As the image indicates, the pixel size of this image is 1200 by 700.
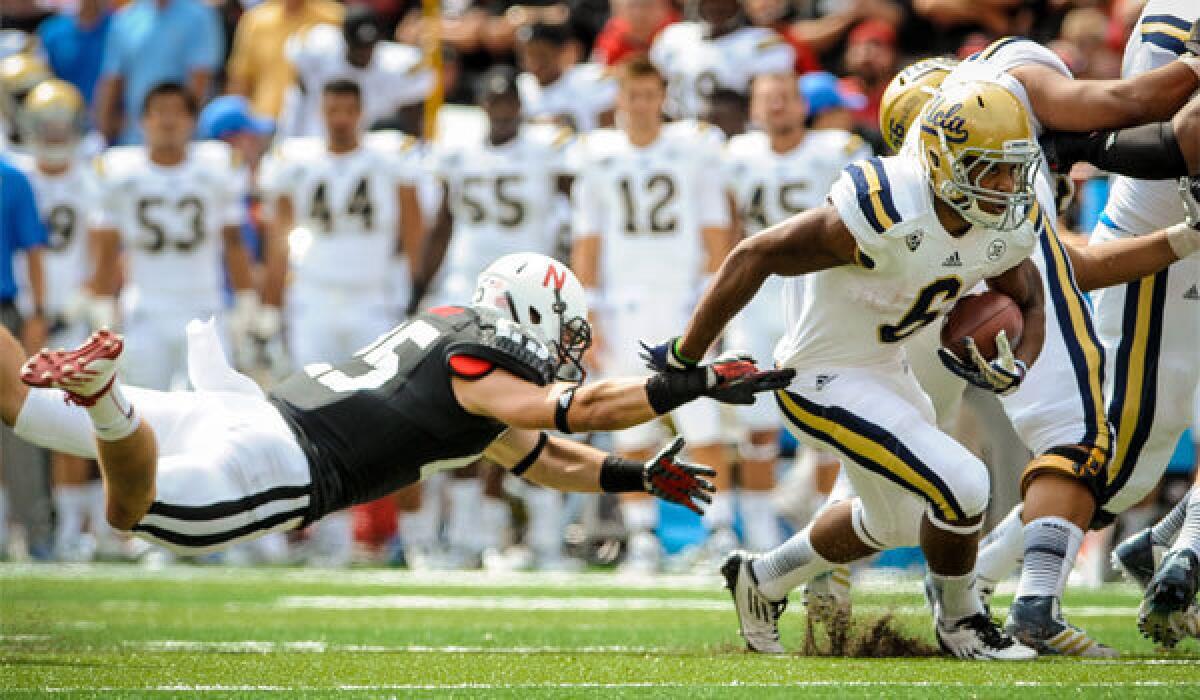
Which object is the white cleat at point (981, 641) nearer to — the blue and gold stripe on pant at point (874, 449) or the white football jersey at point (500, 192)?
the blue and gold stripe on pant at point (874, 449)

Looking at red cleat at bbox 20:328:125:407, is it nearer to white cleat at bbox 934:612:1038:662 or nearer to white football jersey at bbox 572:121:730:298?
white cleat at bbox 934:612:1038:662

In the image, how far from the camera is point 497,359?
17.8 feet

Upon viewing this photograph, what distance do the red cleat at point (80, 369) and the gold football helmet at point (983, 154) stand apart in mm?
2248

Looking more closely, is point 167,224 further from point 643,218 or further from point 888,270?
point 888,270

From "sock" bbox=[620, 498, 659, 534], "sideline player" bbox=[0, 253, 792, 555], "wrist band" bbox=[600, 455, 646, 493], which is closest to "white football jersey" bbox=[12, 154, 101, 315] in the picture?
"sock" bbox=[620, 498, 659, 534]

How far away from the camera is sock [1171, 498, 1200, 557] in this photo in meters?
5.57

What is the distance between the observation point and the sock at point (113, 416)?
511cm

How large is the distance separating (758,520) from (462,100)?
4308 mm

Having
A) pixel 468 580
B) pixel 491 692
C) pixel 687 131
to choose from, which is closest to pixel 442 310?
→ pixel 491 692

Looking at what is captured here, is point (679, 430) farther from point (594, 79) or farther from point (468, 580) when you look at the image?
point (594, 79)

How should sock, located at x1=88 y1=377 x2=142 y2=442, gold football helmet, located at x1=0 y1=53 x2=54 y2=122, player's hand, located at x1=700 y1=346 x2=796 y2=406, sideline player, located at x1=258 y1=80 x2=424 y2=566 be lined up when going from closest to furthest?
player's hand, located at x1=700 y1=346 x2=796 y2=406 → sock, located at x1=88 y1=377 x2=142 y2=442 → sideline player, located at x1=258 y1=80 x2=424 y2=566 → gold football helmet, located at x1=0 y1=53 x2=54 y2=122

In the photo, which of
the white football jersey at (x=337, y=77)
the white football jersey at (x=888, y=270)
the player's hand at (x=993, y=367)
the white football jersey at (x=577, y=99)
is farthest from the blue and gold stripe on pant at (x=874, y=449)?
the white football jersey at (x=337, y=77)

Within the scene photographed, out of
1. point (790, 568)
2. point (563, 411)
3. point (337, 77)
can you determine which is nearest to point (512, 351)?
point (563, 411)

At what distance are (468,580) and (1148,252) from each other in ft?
13.6
